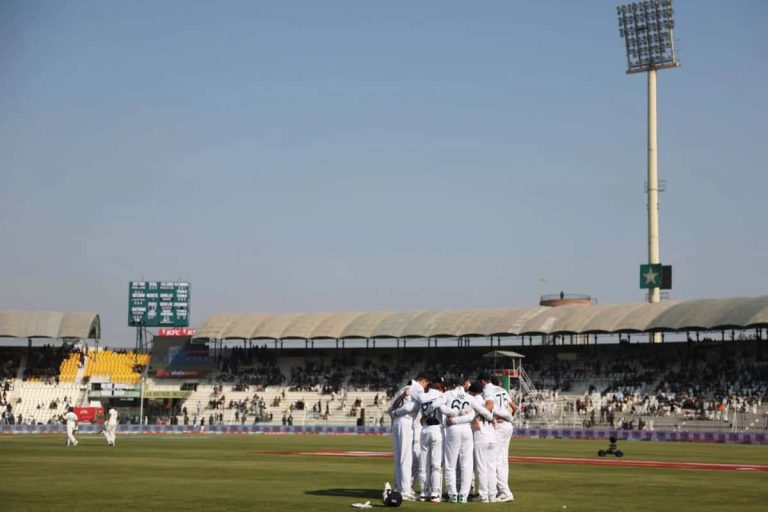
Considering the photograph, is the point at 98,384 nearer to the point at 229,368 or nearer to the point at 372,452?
the point at 229,368

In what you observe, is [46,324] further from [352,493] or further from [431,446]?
[431,446]

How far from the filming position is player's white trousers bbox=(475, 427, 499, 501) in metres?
21.7

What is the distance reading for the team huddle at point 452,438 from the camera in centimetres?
2156

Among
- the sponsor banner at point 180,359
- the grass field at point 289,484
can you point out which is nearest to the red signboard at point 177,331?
the sponsor banner at point 180,359

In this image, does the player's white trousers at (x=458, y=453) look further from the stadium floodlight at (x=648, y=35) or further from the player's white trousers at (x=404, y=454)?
the stadium floodlight at (x=648, y=35)

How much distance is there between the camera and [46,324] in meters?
96.7

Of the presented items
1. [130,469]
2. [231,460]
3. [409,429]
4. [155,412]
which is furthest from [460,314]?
[409,429]

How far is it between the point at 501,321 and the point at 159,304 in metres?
36.4

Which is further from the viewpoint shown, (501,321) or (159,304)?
(159,304)

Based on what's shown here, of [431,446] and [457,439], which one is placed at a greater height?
[457,439]

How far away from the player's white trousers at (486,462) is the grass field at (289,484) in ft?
1.84

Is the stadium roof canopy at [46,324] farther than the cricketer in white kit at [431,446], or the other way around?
the stadium roof canopy at [46,324]

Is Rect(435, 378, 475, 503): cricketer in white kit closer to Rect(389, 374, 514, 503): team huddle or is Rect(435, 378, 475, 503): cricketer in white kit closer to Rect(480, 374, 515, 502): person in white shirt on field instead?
Rect(389, 374, 514, 503): team huddle

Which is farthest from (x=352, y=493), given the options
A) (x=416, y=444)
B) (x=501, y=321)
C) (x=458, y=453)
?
(x=501, y=321)
